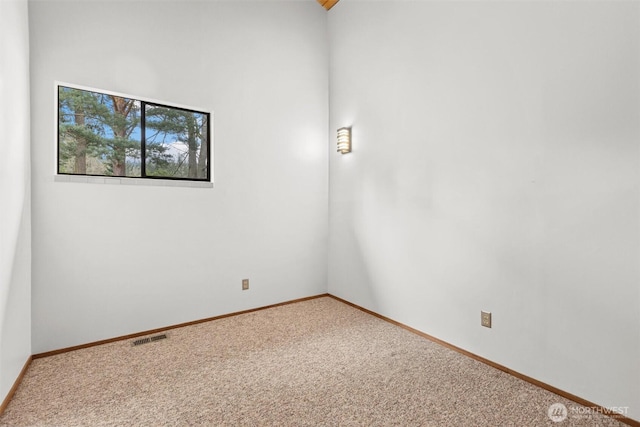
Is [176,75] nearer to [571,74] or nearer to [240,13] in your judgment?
[240,13]

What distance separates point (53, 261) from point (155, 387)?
4.32ft

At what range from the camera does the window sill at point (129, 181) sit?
249 cm

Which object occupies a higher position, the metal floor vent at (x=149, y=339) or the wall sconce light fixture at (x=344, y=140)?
the wall sconce light fixture at (x=344, y=140)

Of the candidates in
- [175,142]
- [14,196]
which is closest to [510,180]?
[175,142]

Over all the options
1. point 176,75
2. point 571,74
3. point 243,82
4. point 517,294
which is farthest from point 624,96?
point 176,75

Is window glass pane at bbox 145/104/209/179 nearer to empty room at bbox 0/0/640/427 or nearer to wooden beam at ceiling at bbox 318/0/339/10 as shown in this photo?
empty room at bbox 0/0/640/427

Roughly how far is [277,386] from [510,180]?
81.0 inches

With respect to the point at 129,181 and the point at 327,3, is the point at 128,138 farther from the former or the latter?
the point at 327,3

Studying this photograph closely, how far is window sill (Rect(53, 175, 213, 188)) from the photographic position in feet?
8.18

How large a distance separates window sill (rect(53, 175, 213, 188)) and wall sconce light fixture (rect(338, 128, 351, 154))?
57.3 inches

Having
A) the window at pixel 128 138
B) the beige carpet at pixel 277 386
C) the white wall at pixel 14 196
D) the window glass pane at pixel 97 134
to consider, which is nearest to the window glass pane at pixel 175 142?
the window at pixel 128 138

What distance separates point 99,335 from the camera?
263cm

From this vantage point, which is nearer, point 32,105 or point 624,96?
point 624,96

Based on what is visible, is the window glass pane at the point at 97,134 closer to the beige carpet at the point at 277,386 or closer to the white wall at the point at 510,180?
the beige carpet at the point at 277,386
